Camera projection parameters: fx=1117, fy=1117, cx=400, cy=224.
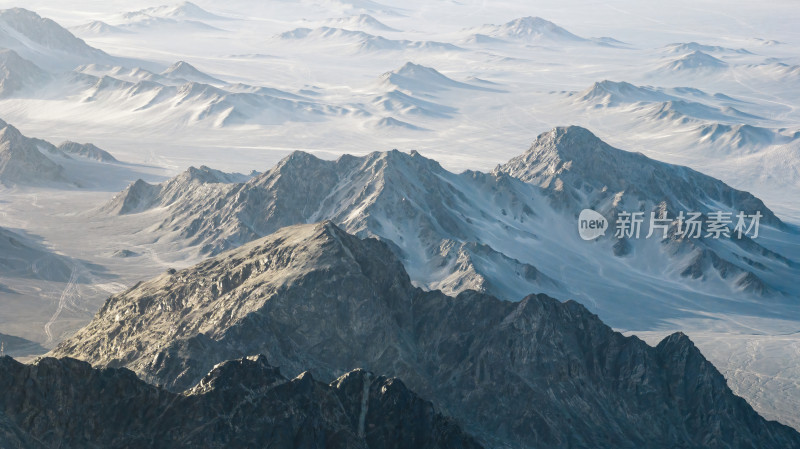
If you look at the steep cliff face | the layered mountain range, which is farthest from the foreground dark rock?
the layered mountain range

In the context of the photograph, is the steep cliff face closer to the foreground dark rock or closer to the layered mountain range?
the foreground dark rock

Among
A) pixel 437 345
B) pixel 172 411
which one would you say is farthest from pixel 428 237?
pixel 172 411

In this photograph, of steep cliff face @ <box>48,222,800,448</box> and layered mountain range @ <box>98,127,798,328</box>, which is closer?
steep cliff face @ <box>48,222,800,448</box>

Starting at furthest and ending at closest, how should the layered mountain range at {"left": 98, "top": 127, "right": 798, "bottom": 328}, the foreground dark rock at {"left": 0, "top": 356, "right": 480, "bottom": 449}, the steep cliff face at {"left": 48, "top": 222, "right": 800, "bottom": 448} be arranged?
the layered mountain range at {"left": 98, "top": 127, "right": 798, "bottom": 328} → the steep cliff face at {"left": 48, "top": 222, "right": 800, "bottom": 448} → the foreground dark rock at {"left": 0, "top": 356, "right": 480, "bottom": 449}

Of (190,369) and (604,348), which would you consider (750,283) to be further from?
(190,369)

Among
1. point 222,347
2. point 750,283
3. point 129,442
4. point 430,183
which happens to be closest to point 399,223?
point 430,183
